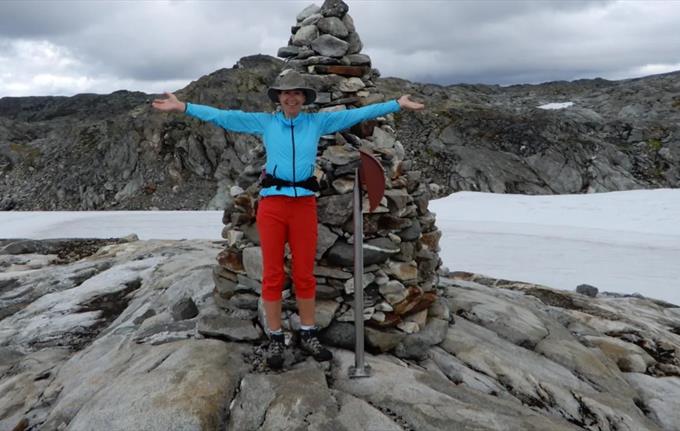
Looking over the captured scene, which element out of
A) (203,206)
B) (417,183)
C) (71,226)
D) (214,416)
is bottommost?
(203,206)

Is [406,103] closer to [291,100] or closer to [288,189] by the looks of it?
[291,100]

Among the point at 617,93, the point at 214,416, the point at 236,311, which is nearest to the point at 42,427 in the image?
the point at 214,416

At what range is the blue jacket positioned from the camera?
228 inches

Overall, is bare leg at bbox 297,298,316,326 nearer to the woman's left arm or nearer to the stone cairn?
the stone cairn

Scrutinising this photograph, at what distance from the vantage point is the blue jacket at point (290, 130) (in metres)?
5.79

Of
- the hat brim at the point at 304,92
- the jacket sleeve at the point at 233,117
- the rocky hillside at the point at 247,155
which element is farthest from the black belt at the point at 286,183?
the rocky hillside at the point at 247,155

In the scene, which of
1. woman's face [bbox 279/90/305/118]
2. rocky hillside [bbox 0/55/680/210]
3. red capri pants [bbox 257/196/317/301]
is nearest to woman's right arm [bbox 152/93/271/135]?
woman's face [bbox 279/90/305/118]

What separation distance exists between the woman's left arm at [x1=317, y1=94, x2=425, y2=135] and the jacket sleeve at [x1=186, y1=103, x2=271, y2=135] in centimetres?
71

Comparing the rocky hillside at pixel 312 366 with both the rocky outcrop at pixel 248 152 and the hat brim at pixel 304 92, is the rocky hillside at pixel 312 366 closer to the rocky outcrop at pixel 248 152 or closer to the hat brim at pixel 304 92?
the hat brim at pixel 304 92

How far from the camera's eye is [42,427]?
5332 mm

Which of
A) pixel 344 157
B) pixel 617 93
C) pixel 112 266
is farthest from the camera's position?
pixel 617 93

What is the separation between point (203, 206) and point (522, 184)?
2552 cm

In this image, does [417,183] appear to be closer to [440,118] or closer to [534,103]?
[440,118]

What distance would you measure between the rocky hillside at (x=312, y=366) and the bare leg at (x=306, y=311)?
365 millimetres
